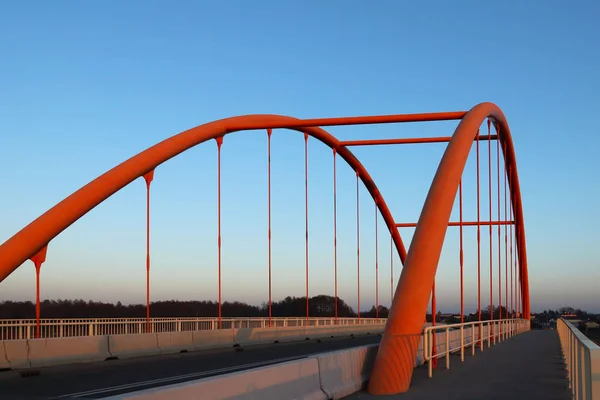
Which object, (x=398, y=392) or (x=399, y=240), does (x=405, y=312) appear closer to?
(x=398, y=392)

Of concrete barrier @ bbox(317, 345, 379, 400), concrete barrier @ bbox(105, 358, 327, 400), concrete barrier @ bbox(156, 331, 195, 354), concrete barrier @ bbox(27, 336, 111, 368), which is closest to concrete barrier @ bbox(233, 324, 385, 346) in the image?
concrete barrier @ bbox(156, 331, 195, 354)

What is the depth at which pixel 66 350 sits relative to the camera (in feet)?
64.9

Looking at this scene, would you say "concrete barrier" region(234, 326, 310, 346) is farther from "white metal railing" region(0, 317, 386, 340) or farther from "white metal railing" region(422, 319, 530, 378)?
"white metal railing" region(422, 319, 530, 378)

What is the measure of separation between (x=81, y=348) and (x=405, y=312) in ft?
28.9

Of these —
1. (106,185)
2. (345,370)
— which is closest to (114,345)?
(106,185)

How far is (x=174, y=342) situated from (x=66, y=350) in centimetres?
545

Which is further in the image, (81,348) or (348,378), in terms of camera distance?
(81,348)

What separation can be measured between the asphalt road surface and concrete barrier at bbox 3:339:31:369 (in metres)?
0.52

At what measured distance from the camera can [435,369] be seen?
17797mm

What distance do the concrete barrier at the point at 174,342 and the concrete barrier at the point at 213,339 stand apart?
0.43 m

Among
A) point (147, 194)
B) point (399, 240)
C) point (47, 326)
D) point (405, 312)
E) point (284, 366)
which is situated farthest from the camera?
point (399, 240)

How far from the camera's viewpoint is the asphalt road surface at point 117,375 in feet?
43.1

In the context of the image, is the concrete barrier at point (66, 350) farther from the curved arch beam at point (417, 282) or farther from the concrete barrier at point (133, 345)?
the curved arch beam at point (417, 282)

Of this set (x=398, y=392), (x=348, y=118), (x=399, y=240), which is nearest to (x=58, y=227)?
(x=348, y=118)
